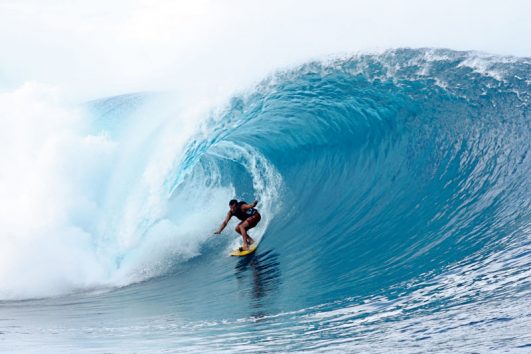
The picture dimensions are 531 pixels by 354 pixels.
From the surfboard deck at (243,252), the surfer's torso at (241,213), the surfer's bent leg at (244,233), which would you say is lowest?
the surfboard deck at (243,252)

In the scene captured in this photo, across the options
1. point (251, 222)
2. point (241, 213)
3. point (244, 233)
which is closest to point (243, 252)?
point (244, 233)

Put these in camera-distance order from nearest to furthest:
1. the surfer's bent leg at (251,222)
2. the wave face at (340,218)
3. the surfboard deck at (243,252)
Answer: the wave face at (340,218) < the surfboard deck at (243,252) < the surfer's bent leg at (251,222)

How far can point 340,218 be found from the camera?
9953 mm

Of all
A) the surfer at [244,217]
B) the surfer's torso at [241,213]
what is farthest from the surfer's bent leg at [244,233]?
the surfer's torso at [241,213]

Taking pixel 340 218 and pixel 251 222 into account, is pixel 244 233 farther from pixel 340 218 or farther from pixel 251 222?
pixel 340 218

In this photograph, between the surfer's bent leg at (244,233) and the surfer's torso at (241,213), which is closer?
the surfer's bent leg at (244,233)

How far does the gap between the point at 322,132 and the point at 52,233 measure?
5.61 metres

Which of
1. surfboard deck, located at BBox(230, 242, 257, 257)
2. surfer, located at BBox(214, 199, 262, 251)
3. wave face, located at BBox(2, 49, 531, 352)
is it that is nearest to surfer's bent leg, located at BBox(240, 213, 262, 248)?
surfer, located at BBox(214, 199, 262, 251)

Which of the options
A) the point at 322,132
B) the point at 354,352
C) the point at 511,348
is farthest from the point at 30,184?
the point at 511,348

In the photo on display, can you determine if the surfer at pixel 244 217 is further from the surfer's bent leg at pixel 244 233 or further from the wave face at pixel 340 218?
the wave face at pixel 340 218

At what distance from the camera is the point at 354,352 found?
4.74 metres

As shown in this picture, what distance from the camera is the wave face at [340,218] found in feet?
18.5

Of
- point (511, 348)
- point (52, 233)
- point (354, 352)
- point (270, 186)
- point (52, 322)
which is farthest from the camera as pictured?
point (270, 186)

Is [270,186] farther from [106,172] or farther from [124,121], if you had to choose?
[124,121]
